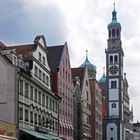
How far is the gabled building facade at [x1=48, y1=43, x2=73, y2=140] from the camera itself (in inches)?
3391

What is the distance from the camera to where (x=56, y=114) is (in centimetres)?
8162

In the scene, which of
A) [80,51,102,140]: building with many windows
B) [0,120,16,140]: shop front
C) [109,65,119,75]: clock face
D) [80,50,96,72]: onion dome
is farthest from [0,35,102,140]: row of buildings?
[109,65,119,75]: clock face

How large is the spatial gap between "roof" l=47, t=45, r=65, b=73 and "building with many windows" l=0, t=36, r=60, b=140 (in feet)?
25.4

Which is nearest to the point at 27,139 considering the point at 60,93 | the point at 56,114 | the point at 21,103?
the point at 21,103

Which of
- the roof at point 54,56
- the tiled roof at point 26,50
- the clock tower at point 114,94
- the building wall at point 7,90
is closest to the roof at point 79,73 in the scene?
the roof at point 54,56

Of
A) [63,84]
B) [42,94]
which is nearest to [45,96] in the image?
[42,94]

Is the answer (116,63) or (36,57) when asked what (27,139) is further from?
(116,63)

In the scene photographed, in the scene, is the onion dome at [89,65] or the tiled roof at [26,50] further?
the onion dome at [89,65]

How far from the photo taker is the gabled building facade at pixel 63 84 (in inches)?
3391

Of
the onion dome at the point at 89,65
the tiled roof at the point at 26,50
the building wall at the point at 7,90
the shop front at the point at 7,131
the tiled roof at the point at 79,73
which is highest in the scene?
the onion dome at the point at 89,65

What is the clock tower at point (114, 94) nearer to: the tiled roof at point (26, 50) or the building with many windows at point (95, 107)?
the building with many windows at point (95, 107)

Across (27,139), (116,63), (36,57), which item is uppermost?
(116,63)

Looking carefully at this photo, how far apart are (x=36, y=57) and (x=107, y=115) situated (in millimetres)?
106386

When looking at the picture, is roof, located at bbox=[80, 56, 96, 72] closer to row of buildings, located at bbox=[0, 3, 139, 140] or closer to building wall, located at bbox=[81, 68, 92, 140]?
row of buildings, located at bbox=[0, 3, 139, 140]
